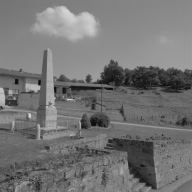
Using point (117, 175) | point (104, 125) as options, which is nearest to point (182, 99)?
point (104, 125)

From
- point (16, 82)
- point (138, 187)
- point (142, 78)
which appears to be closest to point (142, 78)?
point (142, 78)

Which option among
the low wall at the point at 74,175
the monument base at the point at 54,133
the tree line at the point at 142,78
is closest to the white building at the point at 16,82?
the monument base at the point at 54,133

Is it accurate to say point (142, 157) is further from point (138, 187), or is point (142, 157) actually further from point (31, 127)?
point (31, 127)

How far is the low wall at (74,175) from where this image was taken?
4328 millimetres

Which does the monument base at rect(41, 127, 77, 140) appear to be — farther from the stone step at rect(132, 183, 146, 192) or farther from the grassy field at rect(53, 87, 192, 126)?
the grassy field at rect(53, 87, 192, 126)

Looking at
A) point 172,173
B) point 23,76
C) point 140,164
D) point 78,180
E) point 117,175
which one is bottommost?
point 172,173

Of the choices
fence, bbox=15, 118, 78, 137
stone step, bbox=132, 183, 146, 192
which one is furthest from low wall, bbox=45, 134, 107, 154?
stone step, bbox=132, 183, 146, 192

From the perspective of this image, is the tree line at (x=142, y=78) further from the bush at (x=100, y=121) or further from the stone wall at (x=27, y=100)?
the bush at (x=100, y=121)

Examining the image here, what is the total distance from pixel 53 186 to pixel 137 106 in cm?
3776

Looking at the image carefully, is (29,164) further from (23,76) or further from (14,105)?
(23,76)

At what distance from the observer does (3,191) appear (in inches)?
151

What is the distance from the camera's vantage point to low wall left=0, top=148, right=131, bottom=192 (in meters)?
4.33

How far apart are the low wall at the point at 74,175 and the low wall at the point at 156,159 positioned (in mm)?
3093

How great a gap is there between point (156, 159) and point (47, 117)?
658cm
